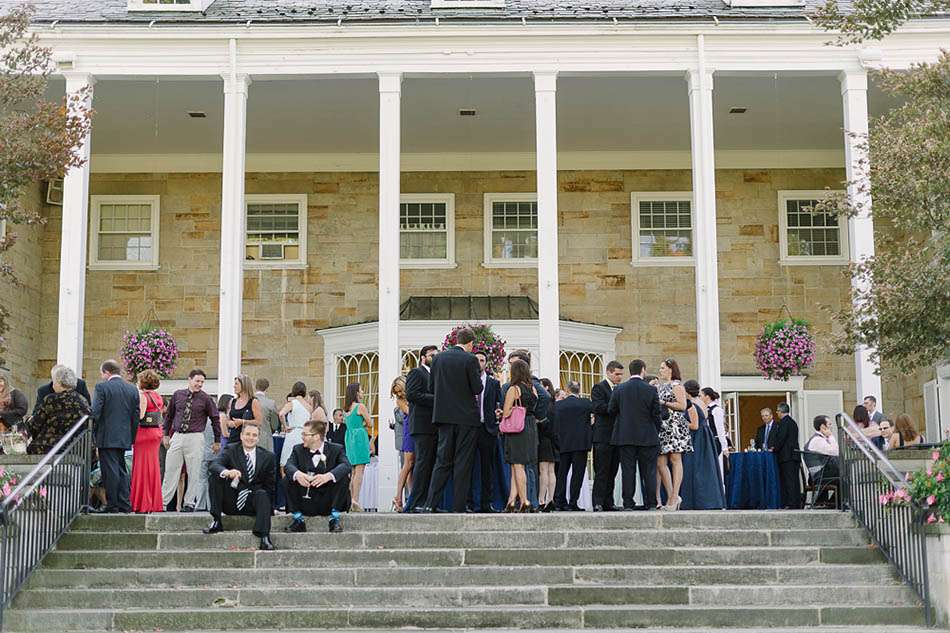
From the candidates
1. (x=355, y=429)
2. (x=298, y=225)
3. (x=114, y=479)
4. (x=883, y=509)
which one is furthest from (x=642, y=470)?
(x=298, y=225)

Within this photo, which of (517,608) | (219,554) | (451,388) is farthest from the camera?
(451,388)

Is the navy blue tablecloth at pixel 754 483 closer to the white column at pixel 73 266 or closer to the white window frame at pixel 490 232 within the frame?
the white window frame at pixel 490 232

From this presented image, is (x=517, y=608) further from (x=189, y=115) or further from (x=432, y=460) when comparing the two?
(x=189, y=115)

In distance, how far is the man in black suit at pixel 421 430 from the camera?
12.3 metres

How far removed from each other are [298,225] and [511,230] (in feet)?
12.6

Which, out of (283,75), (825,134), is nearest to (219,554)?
(283,75)

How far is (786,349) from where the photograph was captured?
703 inches

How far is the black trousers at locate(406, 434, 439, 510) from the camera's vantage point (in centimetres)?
1228

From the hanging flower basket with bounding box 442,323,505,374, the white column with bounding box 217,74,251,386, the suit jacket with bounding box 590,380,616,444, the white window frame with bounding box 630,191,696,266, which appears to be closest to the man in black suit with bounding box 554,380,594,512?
the suit jacket with bounding box 590,380,616,444

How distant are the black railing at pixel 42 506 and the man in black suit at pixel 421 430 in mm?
3115

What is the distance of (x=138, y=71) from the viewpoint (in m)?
17.8

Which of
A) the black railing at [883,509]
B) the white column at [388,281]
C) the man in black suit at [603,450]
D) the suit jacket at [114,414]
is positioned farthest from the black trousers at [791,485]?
the suit jacket at [114,414]

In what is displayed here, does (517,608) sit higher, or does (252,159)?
(252,159)

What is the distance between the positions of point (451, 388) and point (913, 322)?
4.24m
